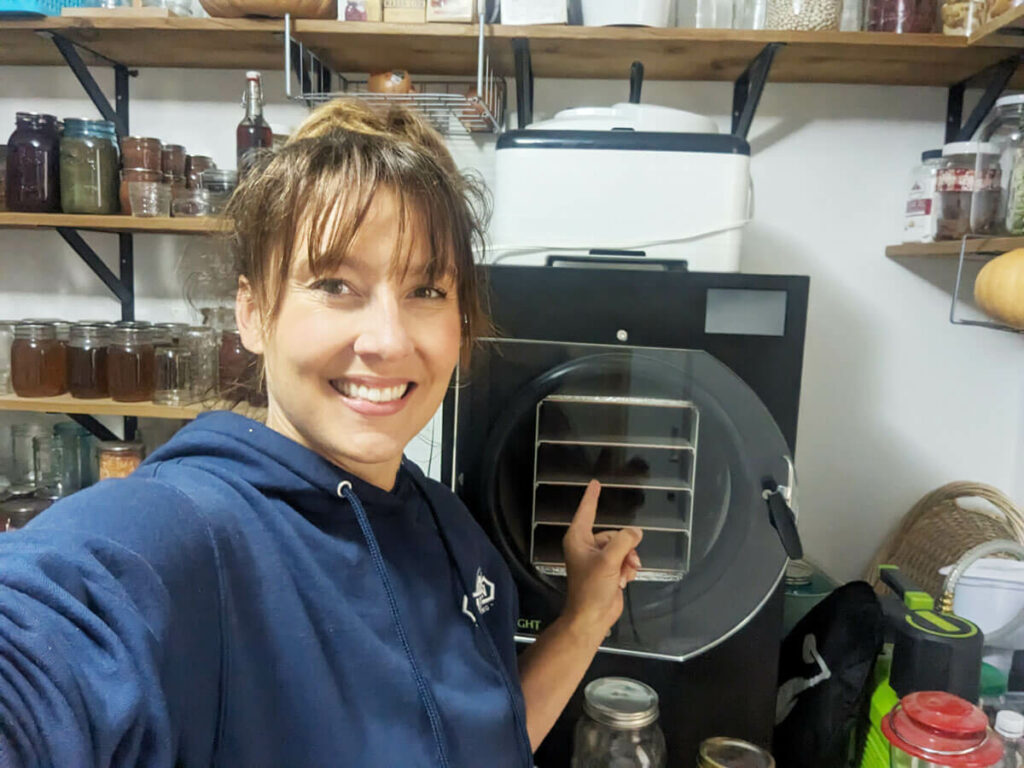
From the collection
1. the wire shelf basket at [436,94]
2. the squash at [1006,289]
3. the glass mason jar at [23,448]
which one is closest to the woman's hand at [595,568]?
the squash at [1006,289]

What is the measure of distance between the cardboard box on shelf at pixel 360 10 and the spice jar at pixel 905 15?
0.98m

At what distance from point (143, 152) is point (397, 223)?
117cm

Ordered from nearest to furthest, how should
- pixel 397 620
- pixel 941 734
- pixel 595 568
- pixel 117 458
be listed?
pixel 397 620 → pixel 941 734 → pixel 595 568 → pixel 117 458

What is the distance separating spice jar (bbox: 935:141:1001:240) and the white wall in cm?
24

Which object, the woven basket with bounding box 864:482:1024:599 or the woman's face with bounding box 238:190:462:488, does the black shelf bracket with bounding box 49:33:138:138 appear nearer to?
the woman's face with bounding box 238:190:462:488

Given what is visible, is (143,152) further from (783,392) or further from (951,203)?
(951,203)

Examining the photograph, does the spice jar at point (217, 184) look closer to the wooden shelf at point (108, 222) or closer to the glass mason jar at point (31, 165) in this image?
the wooden shelf at point (108, 222)

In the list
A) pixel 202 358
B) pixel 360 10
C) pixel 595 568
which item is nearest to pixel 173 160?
pixel 202 358

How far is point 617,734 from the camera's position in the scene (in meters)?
1.12

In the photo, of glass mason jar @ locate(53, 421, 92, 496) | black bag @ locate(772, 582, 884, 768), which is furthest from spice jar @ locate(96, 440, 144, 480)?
black bag @ locate(772, 582, 884, 768)

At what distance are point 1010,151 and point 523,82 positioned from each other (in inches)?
37.4

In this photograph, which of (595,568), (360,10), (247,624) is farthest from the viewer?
(360,10)

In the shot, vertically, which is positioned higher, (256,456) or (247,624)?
(256,456)

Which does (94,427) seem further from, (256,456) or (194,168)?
(256,456)
